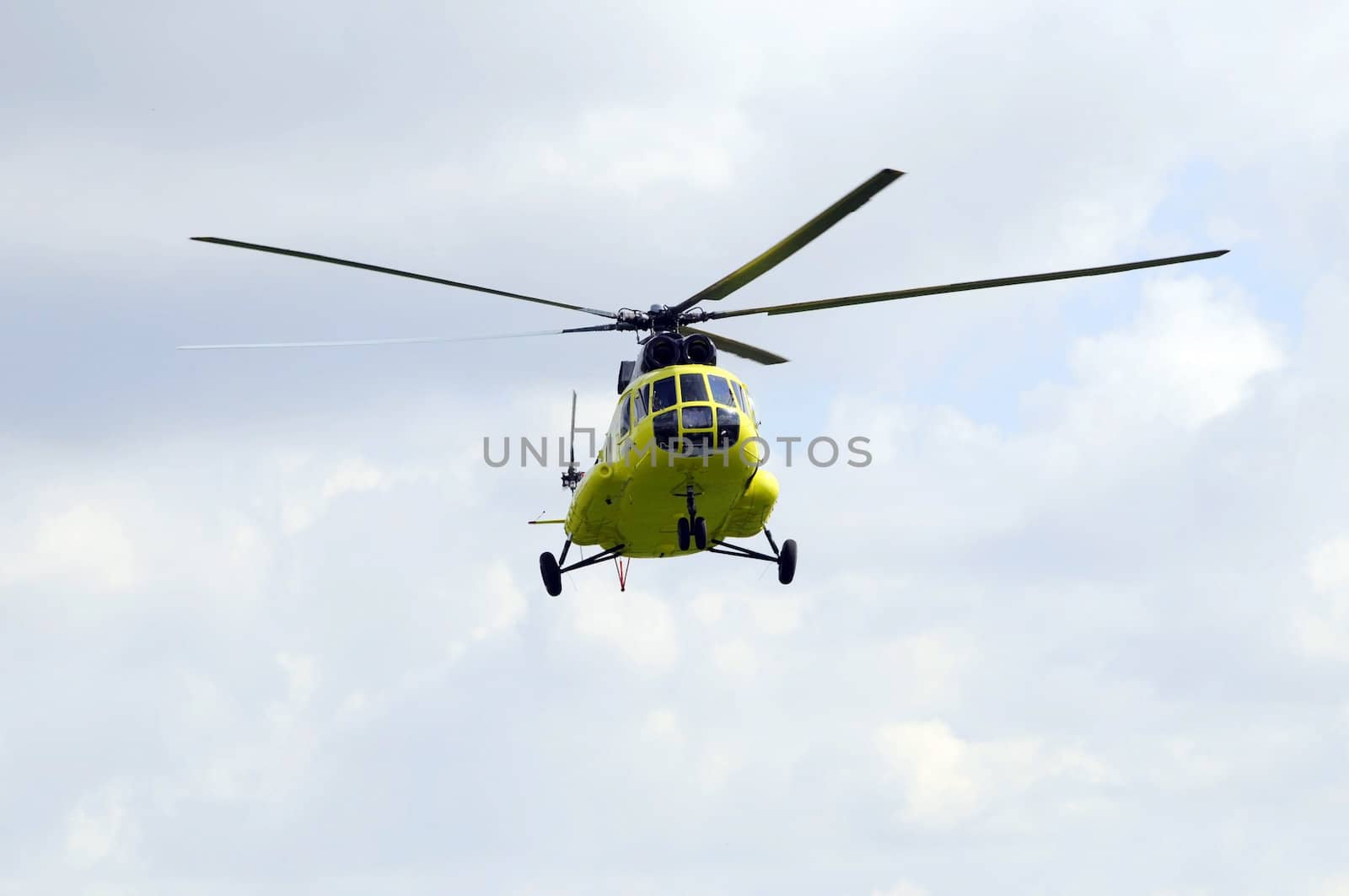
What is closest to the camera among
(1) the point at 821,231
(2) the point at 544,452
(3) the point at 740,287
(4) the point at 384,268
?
(1) the point at 821,231

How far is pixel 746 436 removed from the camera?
37.2m

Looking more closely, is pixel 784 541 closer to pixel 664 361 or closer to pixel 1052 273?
pixel 664 361

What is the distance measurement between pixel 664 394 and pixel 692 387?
0.72 m

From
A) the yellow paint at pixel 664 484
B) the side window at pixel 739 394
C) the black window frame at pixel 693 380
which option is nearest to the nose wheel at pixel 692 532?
the yellow paint at pixel 664 484

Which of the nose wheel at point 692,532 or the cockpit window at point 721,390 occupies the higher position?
the cockpit window at point 721,390

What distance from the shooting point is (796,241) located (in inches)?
1323

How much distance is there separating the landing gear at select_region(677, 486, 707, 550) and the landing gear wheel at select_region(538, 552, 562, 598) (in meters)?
7.50

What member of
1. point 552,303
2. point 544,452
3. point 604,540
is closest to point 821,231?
point 552,303

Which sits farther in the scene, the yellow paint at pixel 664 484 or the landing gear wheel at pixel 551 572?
the landing gear wheel at pixel 551 572

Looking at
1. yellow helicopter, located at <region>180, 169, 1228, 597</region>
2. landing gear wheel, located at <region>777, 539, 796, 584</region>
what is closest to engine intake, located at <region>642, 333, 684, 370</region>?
yellow helicopter, located at <region>180, 169, 1228, 597</region>

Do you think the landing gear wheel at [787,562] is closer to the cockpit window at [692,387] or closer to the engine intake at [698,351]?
the engine intake at [698,351]

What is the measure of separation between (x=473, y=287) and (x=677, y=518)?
7857mm

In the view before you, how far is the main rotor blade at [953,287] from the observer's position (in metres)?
34.8

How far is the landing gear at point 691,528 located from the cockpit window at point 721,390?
232 centimetres
